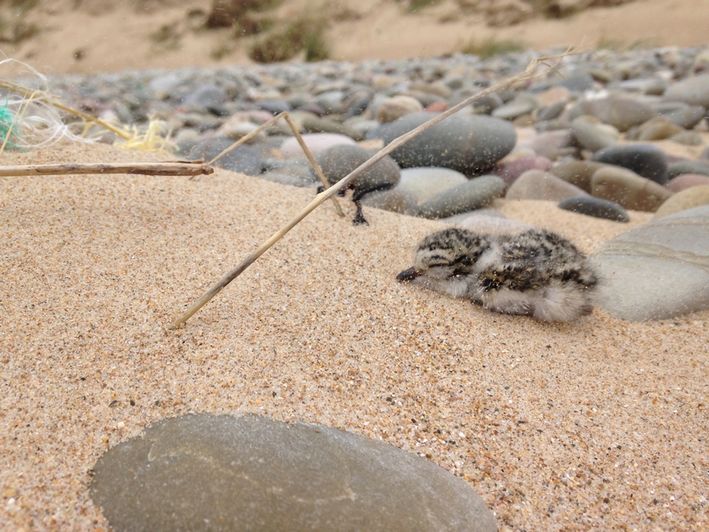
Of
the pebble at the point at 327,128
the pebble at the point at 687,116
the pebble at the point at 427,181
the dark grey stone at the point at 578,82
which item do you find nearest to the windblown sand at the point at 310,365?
the pebble at the point at 427,181

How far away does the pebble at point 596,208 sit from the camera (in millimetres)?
3459

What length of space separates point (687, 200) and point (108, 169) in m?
2.92

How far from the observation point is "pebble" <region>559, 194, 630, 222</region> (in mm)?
3459

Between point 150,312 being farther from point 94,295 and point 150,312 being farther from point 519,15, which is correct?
point 519,15

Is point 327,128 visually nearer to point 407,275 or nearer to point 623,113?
point 623,113

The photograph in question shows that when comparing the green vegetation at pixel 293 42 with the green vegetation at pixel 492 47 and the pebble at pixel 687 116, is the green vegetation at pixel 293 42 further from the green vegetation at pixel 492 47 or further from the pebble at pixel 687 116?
the pebble at pixel 687 116

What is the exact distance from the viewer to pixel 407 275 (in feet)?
6.50

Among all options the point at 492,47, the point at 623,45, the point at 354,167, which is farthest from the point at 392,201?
the point at 492,47

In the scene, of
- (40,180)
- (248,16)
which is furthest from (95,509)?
(248,16)

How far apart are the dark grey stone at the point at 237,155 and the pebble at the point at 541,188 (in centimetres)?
180

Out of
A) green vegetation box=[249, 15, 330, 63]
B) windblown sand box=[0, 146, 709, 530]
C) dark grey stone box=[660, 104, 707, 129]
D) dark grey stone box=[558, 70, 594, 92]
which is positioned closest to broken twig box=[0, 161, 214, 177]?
windblown sand box=[0, 146, 709, 530]

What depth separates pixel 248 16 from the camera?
12.3 metres

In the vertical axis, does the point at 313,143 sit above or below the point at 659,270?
below

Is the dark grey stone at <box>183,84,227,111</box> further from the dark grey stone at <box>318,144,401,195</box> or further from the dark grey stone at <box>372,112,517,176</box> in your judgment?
the dark grey stone at <box>318,144,401,195</box>
